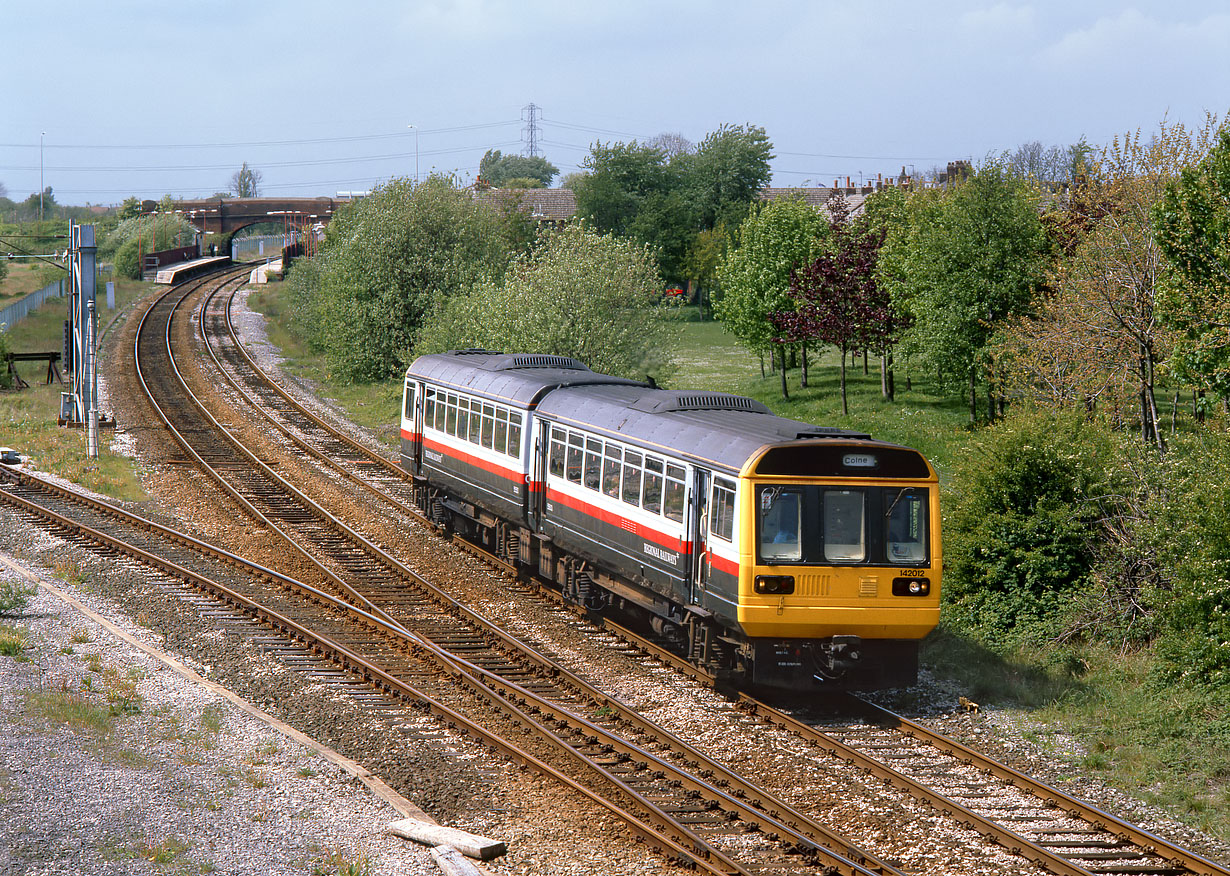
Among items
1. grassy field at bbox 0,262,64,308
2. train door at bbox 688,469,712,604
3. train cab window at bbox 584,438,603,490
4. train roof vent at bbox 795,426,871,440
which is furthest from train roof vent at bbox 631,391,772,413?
grassy field at bbox 0,262,64,308

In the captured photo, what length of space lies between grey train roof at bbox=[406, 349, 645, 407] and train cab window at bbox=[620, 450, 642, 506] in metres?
3.61

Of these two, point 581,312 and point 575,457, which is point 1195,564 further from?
point 581,312

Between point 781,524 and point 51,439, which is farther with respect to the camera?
point 51,439

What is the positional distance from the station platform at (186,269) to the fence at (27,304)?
971 centimetres

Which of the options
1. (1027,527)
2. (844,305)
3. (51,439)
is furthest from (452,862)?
(844,305)

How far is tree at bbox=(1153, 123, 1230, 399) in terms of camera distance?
1677cm

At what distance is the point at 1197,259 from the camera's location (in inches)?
696

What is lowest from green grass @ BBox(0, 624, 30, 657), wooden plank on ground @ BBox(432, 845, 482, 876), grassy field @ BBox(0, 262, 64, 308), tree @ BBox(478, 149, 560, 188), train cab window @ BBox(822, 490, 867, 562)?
wooden plank on ground @ BBox(432, 845, 482, 876)

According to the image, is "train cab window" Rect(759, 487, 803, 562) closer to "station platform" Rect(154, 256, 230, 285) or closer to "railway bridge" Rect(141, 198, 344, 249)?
"station platform" Rect(154, 256, 230, 285)

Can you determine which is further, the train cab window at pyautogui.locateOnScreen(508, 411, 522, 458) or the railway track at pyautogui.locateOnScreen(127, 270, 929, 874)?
the train cab window at pyautogui.locateOnScreen(508, 411, 522, 458)

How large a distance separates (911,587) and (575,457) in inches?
244

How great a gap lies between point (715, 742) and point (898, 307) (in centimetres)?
2991

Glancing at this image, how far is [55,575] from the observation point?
20.3 meters

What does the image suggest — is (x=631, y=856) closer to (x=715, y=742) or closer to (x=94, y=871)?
(x=715, y=742)
